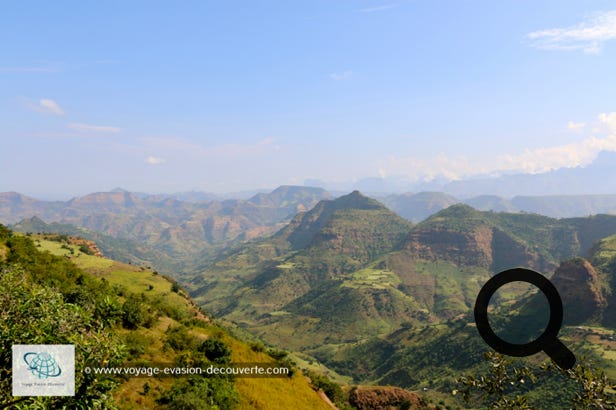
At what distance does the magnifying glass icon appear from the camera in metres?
6.14

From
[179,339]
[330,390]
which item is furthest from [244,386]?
[330,390]

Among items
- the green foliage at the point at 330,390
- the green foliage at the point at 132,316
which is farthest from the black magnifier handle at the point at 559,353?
the green foliage at the point at 330,390

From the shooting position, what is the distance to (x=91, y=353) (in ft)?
45.5

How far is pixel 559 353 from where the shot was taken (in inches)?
255

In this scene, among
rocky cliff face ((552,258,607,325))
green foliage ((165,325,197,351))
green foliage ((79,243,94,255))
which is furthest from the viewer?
rocky cliff face ((552,258,607,325))

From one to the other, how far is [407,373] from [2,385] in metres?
186

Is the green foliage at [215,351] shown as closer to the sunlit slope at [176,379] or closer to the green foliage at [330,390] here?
the sunlit slope at [176,379]
